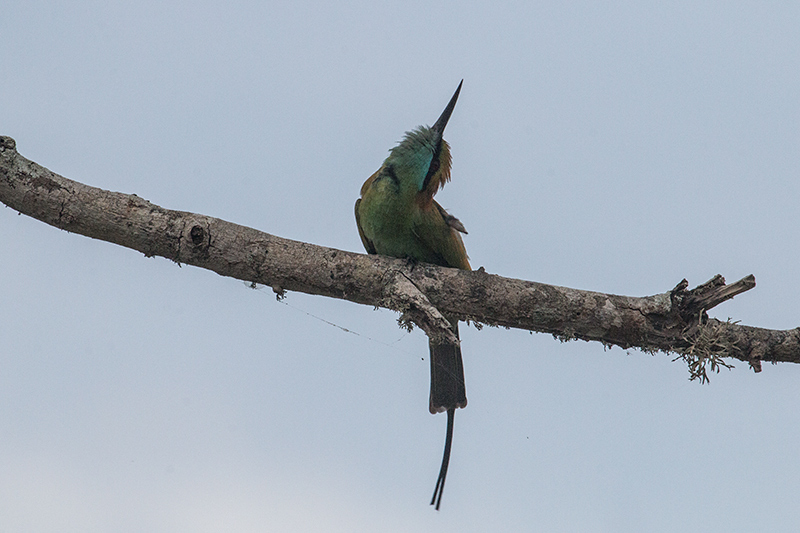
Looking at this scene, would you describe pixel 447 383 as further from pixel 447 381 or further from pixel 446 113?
pixel 446 113

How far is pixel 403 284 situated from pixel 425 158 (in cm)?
116

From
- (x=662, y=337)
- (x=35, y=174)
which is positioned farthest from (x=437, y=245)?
(x=35, y=174)

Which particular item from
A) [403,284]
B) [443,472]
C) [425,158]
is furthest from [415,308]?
[425,158]

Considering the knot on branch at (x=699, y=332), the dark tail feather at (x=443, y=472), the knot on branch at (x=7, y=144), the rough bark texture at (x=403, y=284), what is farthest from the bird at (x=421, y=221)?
the knot on branch at (x=7, y=144)

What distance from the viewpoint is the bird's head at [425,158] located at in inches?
145

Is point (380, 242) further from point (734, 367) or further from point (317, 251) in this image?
point (734, 367)

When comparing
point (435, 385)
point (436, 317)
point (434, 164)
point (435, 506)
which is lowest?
point (435, 506)

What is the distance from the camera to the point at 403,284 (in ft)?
9.04

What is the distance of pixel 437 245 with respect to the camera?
11.9 ft

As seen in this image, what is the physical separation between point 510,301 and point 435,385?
0.81 m

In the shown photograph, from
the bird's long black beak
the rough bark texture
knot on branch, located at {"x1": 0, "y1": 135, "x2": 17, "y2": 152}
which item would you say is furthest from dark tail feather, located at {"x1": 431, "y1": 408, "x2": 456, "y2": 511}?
knot on branch, located at {"x1": 0, "y1": 135, "x2": 17, "y2": 152}

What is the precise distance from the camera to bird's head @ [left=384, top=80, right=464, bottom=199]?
3.67 meters

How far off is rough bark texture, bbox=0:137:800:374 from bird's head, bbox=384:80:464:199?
2.59 ft

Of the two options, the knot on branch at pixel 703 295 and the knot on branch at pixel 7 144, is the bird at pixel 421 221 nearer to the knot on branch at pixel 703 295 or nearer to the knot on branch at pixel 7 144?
the knot on branch at pixel 703 295
